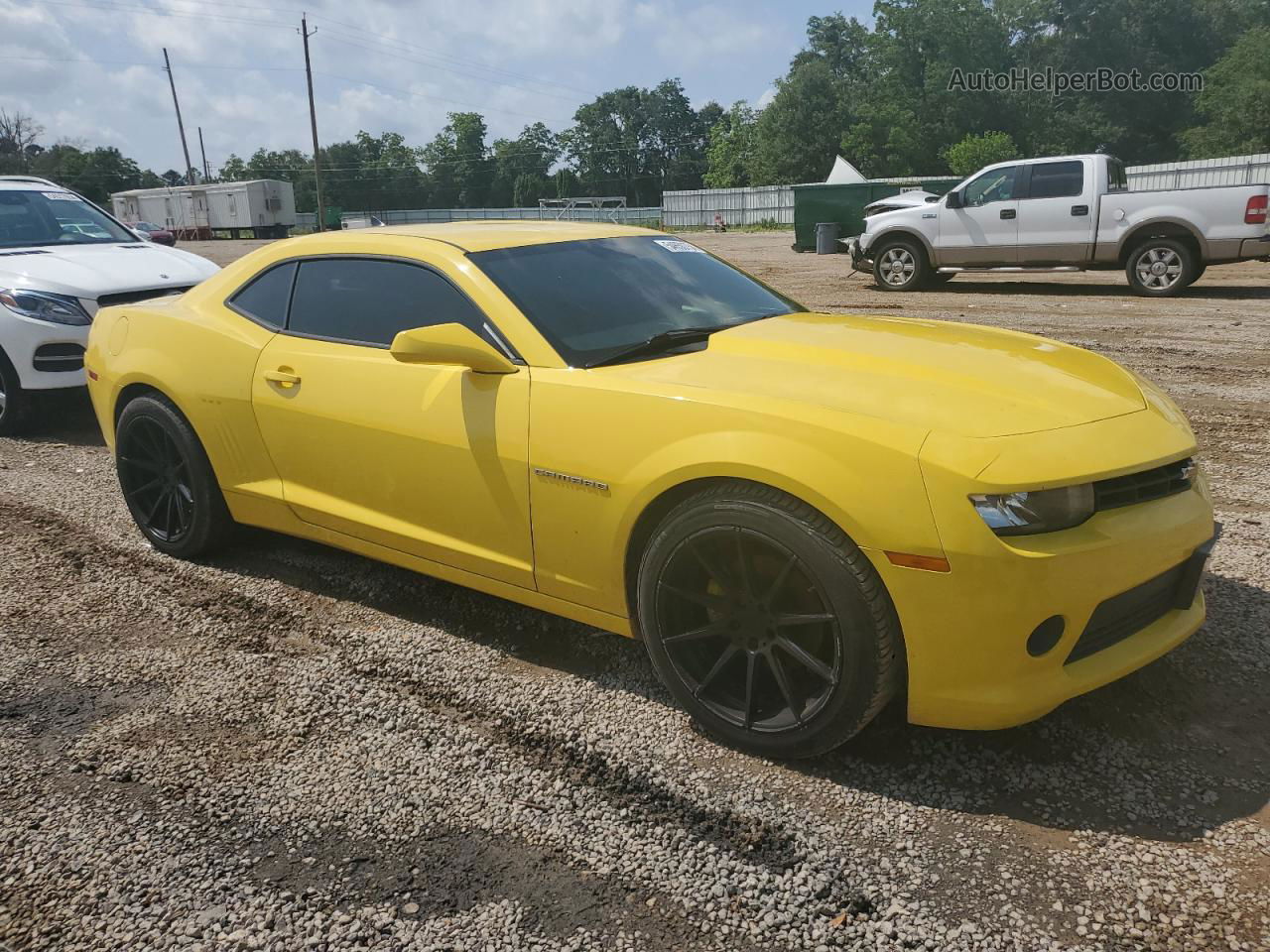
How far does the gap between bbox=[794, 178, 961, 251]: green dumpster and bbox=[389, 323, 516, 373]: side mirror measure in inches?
849

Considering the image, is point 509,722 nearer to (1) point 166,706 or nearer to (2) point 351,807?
(2) point 351,807

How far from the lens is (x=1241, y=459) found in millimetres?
5426

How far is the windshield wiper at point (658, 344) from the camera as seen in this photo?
3.02 m

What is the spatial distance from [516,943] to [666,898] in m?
0.36

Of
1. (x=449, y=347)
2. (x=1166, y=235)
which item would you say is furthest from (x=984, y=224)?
(x=449, y=347)

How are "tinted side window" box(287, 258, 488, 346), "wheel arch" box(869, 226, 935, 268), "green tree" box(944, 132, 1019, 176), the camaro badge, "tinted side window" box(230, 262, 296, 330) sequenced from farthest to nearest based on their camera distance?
"green tree" box(944, 132, 1019, 176) < "wheel arch" box(869, 226, 935, 268) < "tinted side window" box(230, 262, 296, 330) < "tinted side window" box(287, 258, 488, 346) < the camaro badge

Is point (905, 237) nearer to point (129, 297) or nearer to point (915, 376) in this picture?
point (129, 297)

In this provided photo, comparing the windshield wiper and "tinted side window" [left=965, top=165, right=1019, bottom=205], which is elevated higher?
"tinted side window" [left=965, top=165, right=1019, bottom=205]

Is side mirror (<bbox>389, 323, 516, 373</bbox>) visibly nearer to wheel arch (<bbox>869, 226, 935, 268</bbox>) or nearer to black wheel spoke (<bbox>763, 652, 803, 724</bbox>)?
black wheel spoke (<bbox>763, 652, 803, 724</bbox>)

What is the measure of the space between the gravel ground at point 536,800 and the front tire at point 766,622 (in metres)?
0.16

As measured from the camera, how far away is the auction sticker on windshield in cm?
391

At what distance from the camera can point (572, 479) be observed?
2846 millimetres

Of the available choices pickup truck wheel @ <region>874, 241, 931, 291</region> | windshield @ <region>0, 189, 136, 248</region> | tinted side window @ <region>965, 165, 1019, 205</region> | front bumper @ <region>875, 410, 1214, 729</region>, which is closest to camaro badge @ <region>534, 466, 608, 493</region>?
front bumper @ <region>875, 410, 1214, 729</region>

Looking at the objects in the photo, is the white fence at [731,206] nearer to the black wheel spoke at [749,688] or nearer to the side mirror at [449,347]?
the side mirror at [449,347]
